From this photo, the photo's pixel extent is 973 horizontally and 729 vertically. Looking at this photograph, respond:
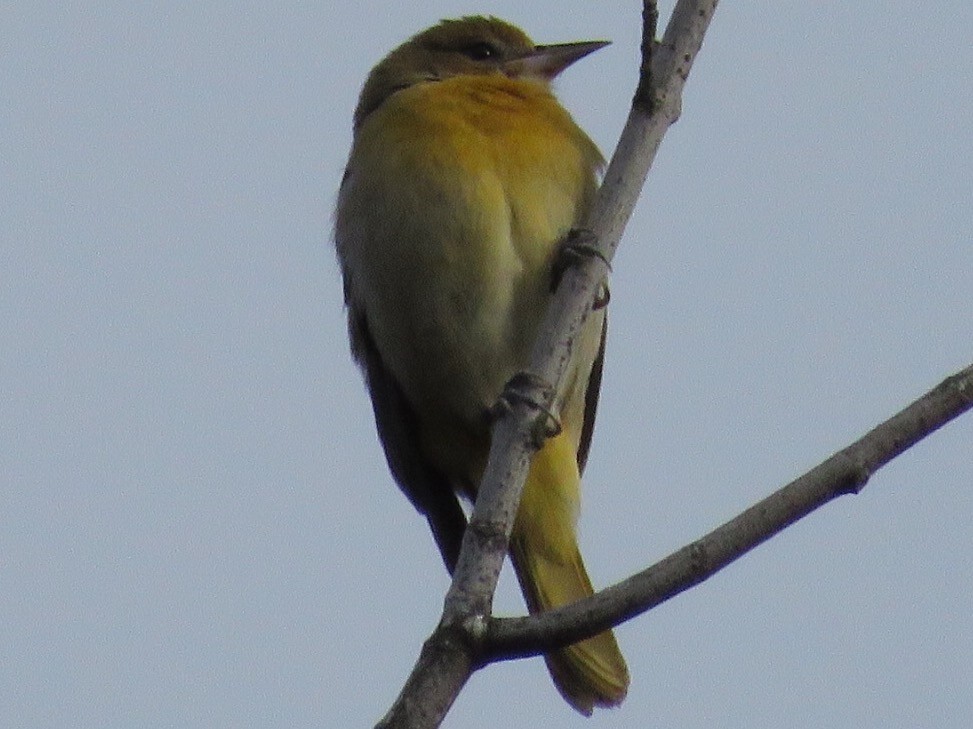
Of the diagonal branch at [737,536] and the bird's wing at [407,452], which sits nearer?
the diagonal branch at [737,536]

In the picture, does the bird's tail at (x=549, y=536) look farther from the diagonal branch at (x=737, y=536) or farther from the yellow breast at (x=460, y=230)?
the diagonal branch at (x=737, y=536)

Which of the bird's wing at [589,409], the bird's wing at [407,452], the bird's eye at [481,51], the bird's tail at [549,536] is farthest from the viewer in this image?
the bird's eye at [481,51]

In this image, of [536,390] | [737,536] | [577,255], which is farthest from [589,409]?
[737,536]

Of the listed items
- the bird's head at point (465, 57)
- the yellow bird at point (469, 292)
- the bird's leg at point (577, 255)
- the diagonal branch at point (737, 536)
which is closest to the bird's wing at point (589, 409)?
the yellow bird at point (469, 292)

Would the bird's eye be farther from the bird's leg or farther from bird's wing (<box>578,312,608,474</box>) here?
the bird's leg

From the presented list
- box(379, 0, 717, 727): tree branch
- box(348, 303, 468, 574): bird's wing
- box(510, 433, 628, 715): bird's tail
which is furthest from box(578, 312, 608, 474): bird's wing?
box(379, 0, 717, 727): tree branch

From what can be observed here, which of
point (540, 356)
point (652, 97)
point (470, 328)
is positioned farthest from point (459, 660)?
point (470, 328)
